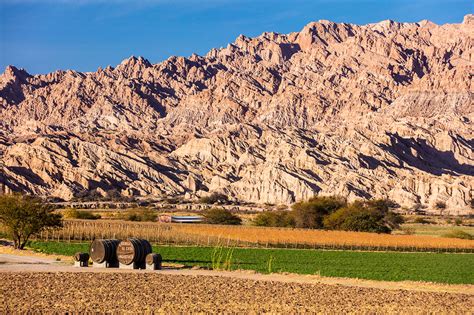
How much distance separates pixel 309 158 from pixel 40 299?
131532 mm

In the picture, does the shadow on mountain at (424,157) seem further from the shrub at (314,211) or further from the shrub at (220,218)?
the shrub at (220,218)

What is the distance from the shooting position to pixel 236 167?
157250mm

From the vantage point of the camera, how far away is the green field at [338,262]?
3406cm

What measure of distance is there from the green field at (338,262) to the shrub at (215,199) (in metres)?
81.7

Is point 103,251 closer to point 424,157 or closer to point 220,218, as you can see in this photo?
point 220,218

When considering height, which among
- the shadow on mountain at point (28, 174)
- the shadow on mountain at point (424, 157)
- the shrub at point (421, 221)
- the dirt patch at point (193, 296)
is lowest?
the dirt patch at point (193, 296)

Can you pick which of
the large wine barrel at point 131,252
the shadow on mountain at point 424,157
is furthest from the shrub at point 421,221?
the large wine barrel at point 131,252

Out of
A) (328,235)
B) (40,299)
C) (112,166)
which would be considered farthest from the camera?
(112,166)

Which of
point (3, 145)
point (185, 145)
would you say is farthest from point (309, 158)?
point (3, 145)

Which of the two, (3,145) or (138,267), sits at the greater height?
(3,145)

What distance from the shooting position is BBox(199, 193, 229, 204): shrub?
13130 cm

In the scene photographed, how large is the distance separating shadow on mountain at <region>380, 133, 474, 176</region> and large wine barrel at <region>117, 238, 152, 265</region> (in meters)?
139

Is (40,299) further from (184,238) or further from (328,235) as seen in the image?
(328,235)

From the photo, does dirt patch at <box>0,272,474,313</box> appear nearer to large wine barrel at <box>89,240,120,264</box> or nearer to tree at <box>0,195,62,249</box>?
large wine barrel at <box>89,240,120,264</box>
